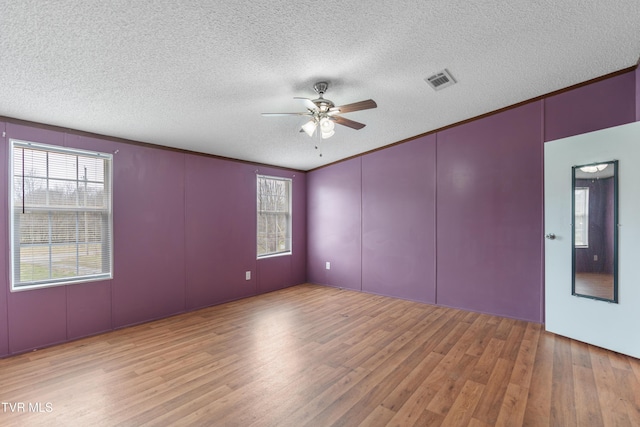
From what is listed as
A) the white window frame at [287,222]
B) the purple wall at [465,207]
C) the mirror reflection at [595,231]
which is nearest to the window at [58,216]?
the white window frame at [287,222]

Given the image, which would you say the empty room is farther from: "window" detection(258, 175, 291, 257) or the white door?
"window" detection(258, 175, 291, 257)

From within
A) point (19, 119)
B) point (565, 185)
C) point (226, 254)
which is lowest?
point (226, 254)

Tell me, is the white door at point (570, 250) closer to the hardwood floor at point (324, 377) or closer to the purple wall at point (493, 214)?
the hardwood floor at point (324, 377)

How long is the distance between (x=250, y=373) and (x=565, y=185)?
11.7ft

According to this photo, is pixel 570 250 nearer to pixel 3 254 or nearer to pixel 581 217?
pixel 581 217

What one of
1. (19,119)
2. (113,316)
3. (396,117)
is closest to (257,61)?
(396,117)

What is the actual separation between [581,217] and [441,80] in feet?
6.52

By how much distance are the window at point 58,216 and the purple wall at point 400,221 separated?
3.64 metres

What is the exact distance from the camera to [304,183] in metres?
6.02

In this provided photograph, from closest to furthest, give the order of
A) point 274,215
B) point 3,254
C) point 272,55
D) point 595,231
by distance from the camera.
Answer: point 272,55 < point 3,254 < point 595,231 < point 274,215

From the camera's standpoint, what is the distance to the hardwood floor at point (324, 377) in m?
1.92

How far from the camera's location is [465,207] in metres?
4.11

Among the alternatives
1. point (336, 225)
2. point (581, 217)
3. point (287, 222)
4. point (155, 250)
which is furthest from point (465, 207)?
point (155, 250)

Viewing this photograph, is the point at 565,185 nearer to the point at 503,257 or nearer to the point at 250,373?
the point at 503,257
